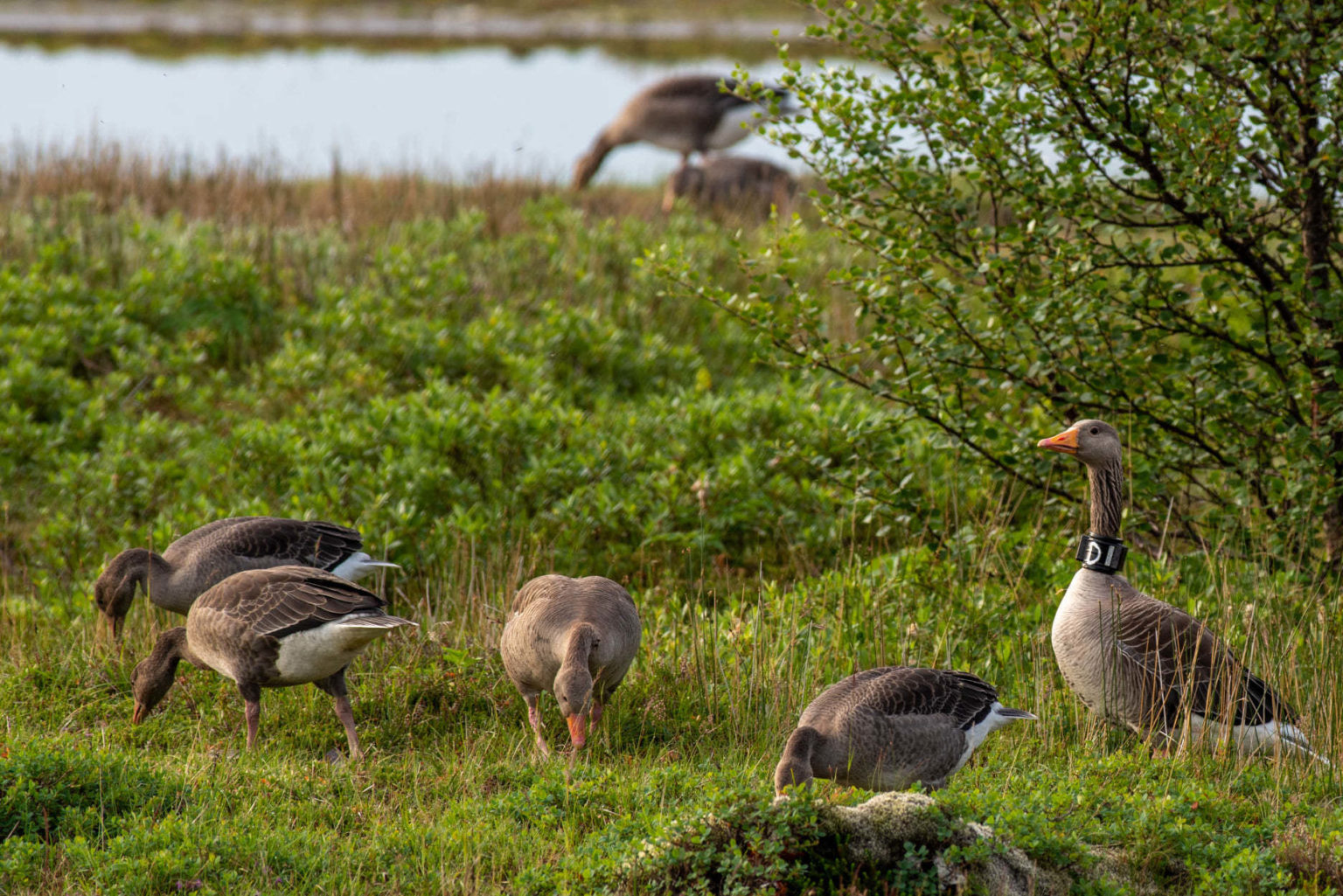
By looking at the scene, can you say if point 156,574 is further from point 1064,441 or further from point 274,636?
point 1064,441

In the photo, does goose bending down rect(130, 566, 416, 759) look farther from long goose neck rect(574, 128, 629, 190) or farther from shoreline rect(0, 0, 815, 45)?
shoreline rect(0, 0, 815, 45)

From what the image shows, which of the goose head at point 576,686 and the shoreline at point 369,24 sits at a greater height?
the shoreline at point 369,24

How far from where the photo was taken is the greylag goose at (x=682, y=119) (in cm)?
2000

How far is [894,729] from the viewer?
5977mm

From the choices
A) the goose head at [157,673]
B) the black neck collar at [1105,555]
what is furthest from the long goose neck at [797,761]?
the goose head at [157,673]

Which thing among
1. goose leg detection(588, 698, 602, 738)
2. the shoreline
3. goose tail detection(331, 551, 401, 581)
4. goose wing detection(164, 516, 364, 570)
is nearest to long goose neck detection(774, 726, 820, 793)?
goose leg detection(588, 698, 602, 738)

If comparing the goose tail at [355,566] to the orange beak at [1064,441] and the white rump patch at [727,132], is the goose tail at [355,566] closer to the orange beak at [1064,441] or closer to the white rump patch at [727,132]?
the orange beak at [1064,441]

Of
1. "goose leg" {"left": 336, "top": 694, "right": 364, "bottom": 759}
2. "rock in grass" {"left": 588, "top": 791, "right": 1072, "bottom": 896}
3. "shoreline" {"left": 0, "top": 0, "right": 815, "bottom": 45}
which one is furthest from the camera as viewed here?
"shoreline" {"left": 0, "top": 0, "right": 815, "bottom": 45}

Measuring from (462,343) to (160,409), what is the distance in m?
3.12

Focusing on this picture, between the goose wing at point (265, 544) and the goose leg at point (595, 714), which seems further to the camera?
the goose wing at point (265, 544)

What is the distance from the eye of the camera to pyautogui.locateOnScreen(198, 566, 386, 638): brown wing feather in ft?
22.0

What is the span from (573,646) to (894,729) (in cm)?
162

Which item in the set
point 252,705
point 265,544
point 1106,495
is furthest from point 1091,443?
point 265,544

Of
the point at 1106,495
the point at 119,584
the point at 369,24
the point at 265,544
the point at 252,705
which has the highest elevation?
the point at 369,24
